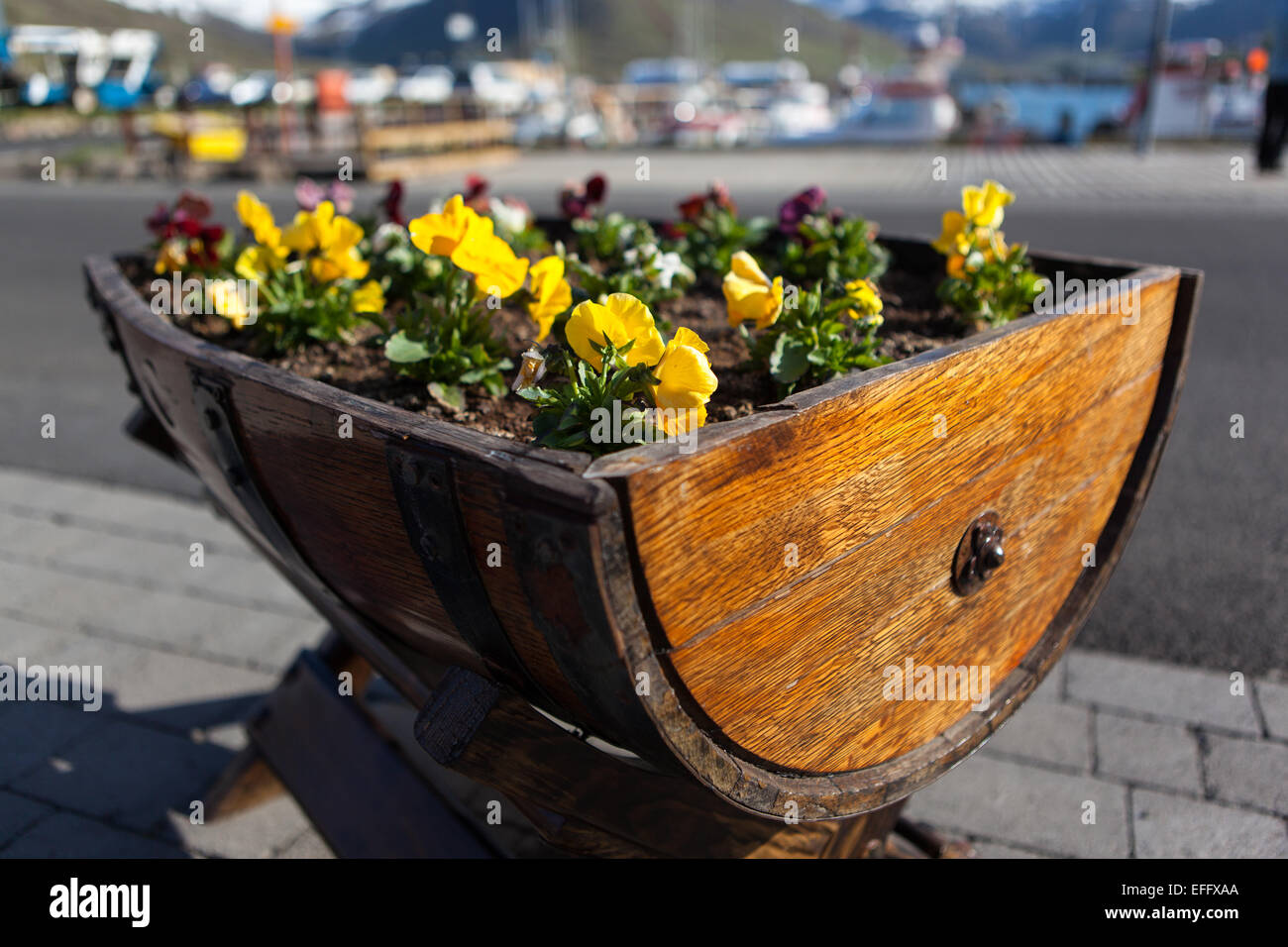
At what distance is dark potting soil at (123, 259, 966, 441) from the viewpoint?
1401mm

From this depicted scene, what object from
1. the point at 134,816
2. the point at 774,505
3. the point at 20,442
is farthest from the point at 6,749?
the point at 20,442

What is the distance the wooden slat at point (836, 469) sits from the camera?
0.90 metres

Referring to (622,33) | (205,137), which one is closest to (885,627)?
(205,137)

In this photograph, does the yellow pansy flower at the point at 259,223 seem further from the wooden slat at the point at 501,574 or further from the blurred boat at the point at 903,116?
the blurred boat at the point at 903,116

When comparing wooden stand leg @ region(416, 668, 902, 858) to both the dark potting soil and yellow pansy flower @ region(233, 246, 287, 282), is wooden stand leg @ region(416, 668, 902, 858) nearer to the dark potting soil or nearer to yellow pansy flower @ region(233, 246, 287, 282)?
the dark potting soil

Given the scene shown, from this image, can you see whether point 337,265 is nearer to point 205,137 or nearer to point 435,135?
point 435,135

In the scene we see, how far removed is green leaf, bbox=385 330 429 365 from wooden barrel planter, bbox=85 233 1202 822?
19 centimetres

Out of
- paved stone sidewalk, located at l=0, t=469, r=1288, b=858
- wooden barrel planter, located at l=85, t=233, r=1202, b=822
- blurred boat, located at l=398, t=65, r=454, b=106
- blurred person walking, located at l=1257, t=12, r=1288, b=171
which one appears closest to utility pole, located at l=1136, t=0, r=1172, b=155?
blurred person walking, located at l=1257, t=12, r=1288, b=171

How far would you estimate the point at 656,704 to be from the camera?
0.94m

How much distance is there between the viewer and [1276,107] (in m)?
11.1

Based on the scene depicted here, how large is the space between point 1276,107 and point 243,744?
506 inches

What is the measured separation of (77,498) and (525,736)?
11.9ft

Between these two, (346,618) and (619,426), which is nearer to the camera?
(619,426)
